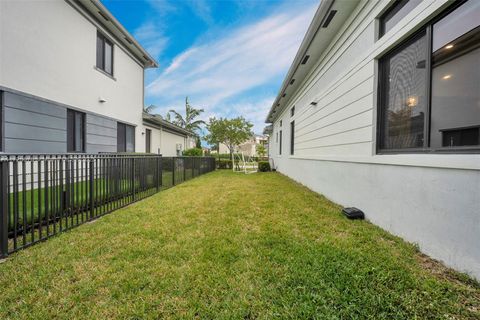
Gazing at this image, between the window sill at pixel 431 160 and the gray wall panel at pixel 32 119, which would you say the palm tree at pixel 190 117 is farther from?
the window sill at pixel 431 160

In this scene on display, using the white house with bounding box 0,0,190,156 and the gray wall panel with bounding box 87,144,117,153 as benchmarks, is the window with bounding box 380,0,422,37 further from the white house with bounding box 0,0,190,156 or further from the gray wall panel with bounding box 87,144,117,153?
the gray wall panel with bounding box 87,144,117,153

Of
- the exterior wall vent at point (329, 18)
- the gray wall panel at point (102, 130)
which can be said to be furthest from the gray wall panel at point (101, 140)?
the exterior wall vent at point (329, 18)

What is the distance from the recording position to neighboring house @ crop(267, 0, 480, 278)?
1.74 m

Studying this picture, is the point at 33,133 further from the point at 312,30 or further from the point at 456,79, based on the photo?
the point at 456,79

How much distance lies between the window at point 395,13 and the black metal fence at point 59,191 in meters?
4.75

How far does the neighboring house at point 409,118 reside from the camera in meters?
1.74

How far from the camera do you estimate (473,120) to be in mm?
1750

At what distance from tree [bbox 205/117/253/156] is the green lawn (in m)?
17.1

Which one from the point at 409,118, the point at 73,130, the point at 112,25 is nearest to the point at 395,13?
the point at 409,118

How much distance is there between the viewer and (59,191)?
2.76m

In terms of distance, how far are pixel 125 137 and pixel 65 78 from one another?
3315mm

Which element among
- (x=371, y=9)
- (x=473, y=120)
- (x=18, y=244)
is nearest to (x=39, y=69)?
(x=18, y=244)

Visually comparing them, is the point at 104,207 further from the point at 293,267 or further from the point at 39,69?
the point at 39,69

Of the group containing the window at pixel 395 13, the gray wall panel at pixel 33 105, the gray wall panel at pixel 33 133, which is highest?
the window at pixel 395 13
